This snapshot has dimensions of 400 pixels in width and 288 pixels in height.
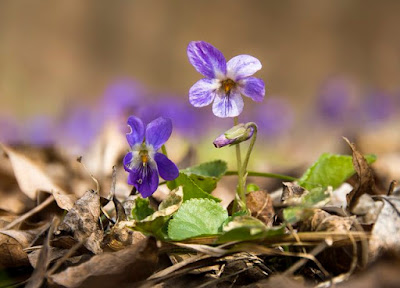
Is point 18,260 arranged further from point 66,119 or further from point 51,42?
point 51,42

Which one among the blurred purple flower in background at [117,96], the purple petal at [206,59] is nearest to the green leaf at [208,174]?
the purple petal at [206,59]

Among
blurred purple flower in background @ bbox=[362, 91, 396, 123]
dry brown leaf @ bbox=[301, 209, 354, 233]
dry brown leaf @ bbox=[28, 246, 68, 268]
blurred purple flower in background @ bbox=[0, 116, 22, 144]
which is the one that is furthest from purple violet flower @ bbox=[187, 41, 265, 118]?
blurred purple flower in background @ bbox=[362, 91, 396, 123]

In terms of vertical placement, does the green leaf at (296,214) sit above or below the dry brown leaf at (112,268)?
above

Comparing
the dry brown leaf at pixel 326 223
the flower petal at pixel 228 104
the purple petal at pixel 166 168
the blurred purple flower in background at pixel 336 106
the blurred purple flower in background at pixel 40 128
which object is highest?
the flower petal at pixel 228 104

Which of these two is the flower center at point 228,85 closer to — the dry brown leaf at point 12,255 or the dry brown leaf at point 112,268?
the dry brown leaf at point 112,268

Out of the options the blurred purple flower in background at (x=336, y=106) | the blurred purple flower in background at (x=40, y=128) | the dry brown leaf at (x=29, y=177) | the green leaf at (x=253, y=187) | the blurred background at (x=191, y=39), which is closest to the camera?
the green leaf at (x=253, y=187)
